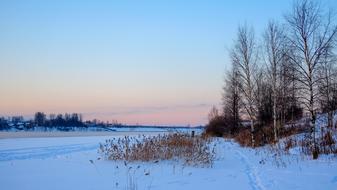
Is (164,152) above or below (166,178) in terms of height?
above

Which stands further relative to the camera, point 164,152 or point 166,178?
point 164,152

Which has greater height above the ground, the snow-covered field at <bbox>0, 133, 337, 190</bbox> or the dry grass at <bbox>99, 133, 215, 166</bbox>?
the dry grass at <bbox>99, 133, 215, 166</bbox>

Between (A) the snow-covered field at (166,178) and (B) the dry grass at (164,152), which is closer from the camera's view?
(A) the snow-covered field at (166,178)

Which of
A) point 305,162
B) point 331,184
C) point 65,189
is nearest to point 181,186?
point 65,189

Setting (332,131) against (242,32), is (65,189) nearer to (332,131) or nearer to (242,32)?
(332,131)

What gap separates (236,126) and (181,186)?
41.8m

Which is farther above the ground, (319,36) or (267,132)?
(319,36)

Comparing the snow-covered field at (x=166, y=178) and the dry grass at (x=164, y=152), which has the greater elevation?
→ the dry grass at (x=164, y=152)

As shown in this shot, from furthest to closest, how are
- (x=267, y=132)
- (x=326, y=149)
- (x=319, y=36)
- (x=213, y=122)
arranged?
(x=213, y=122) < (x=267, y=132) < (x=319, y=36) < (x=326, y=149)

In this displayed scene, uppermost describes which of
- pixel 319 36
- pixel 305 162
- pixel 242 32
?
pixel 242 32

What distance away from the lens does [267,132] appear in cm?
2941

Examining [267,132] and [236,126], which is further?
[236,126]

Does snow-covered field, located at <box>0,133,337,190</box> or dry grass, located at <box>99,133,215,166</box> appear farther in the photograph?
dry grass, located at <box>99,133,215,166</box>

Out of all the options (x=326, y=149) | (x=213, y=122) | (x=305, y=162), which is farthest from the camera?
(x=213, y=122)
